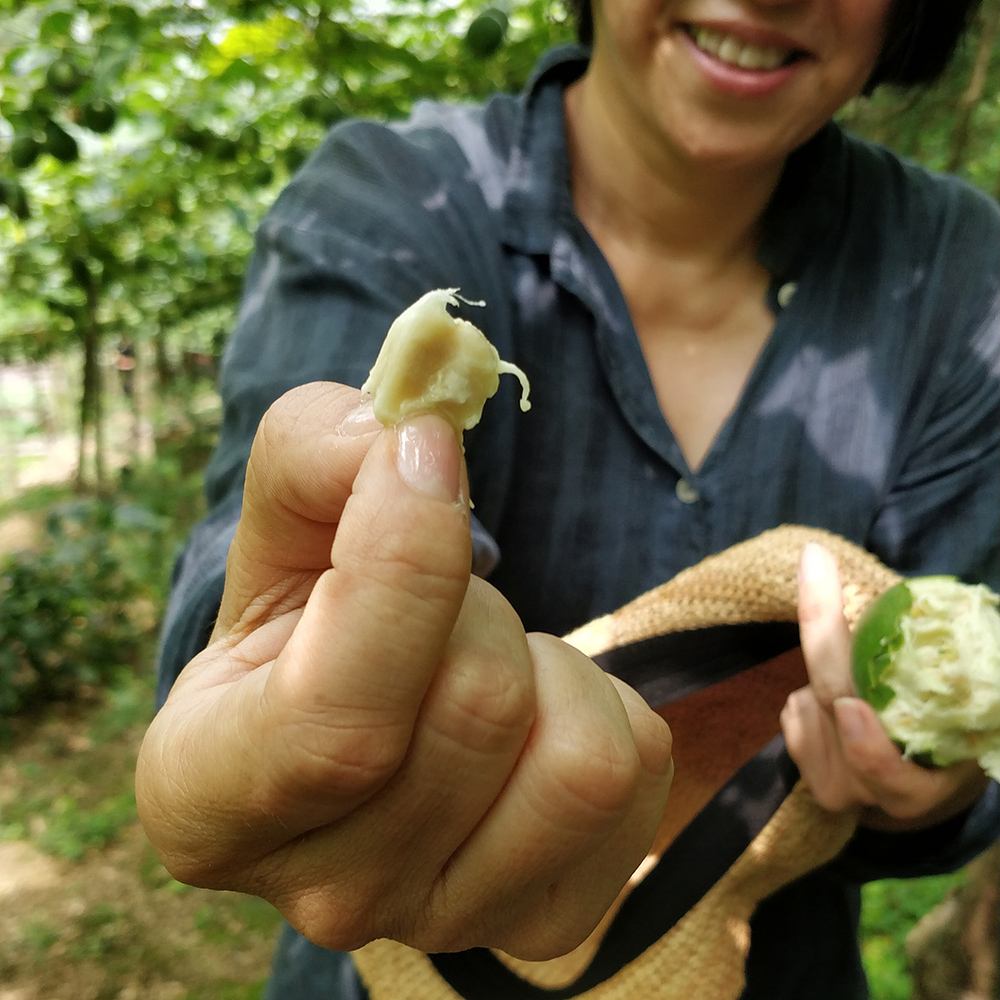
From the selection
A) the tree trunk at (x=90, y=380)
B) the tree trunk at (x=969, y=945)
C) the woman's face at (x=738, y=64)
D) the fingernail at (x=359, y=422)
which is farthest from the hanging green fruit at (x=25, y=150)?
the tree trunk at (x=969, y=945)

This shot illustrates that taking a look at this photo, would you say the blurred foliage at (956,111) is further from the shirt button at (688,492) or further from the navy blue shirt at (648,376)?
the shirt button at (688,492)

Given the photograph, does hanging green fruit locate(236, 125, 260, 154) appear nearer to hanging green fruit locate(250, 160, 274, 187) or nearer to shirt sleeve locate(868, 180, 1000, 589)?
hanging green fruit locate(250, 160, 274, 187)

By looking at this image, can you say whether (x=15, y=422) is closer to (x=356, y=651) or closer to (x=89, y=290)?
(x=89, y=290)

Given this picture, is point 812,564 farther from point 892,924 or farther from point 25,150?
point 892,924

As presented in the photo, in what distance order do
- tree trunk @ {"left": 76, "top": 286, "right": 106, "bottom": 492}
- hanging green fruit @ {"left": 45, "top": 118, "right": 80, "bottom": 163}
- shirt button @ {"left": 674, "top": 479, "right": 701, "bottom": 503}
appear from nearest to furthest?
shirt button @ {"left": 674, "top": 479, "right": 701, "bottom": 503}, hanging green fruit @ {"left": 45, "top": 118, "right": 80, "bottom": 163}, tree trunk @ {"left": 76, "top": 286, "right": 106, "bottom": 492}

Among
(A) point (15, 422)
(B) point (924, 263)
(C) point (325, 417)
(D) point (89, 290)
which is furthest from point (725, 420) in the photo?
(A) point (15, 422)

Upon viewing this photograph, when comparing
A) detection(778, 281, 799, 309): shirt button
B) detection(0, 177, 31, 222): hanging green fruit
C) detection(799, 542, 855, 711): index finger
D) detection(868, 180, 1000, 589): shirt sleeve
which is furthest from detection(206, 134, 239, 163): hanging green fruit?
detection(799, 542, 855, 711): index finger

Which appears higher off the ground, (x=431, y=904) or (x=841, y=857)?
(x=431, y=904)
